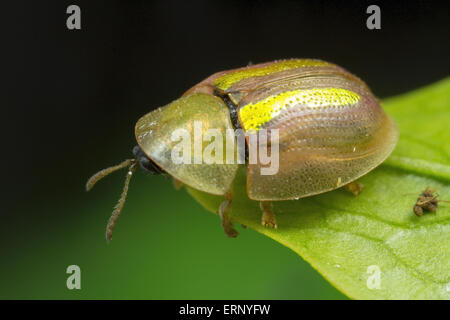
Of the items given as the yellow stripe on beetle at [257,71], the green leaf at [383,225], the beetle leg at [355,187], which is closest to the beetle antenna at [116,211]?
the green leaf at [383,225]

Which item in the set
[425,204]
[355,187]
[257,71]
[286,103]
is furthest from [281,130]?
[425,204]

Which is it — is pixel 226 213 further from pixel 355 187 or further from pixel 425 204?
pixel 425 204

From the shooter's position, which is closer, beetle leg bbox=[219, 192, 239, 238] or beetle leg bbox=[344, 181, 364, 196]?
beetle leg bbox=[219, 192, 239, 238]

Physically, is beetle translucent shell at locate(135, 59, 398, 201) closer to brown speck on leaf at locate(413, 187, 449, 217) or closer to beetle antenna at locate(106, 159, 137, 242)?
beetle antenna at locate(106, 159, 137, 242)

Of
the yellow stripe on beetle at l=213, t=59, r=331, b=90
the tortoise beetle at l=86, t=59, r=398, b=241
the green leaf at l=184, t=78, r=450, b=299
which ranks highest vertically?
the yellow stripe on beetle at l=213, t=59, r=331, b=90

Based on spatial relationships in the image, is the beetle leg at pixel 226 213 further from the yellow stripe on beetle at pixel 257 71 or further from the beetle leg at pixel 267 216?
the yellow stripe on beetle at pixel 257 71

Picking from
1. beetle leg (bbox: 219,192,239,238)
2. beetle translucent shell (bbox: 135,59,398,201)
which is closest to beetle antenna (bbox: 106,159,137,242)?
beetle translucent shell (bbox: 135,59,398,201)

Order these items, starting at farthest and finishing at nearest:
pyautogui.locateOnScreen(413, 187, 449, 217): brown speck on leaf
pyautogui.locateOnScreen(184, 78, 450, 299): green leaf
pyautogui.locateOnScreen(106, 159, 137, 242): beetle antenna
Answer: pyautogui.locateOnScreen(106, 159, 137, 242): beetle antenna, pyautogui.locateOnScreen(413, 187, 449, 217): brown speck on leaf, pyautogui.locateOnScreen(184, 78, 450, 299): green leaf
